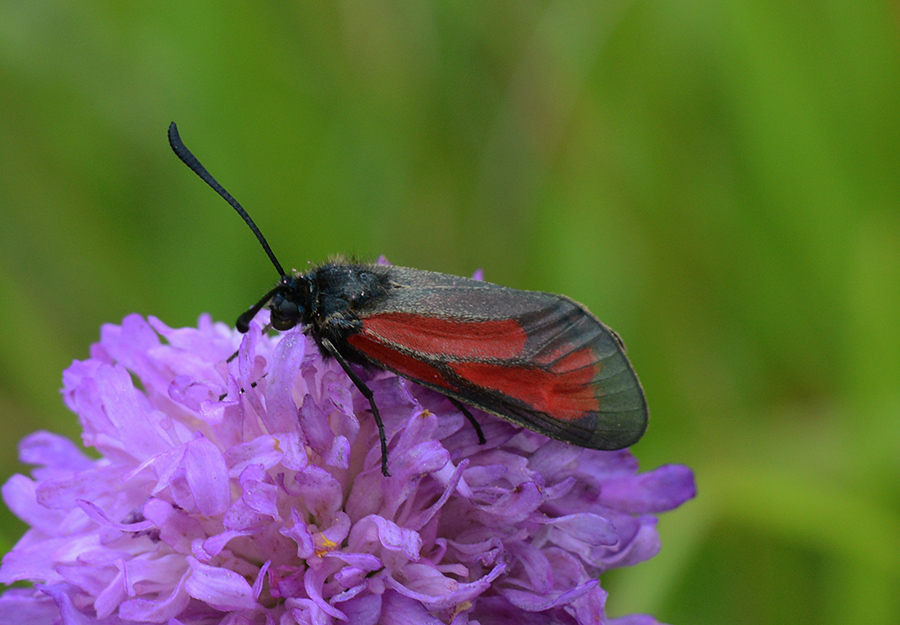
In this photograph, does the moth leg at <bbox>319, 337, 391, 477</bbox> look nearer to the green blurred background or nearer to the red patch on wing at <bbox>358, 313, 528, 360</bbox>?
the red patch on wing at <bbox>358, 313, 528, 360</bbox>

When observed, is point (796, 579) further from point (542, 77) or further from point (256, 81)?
point (256, 81)

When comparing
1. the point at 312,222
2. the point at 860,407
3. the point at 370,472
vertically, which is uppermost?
the point at 312,222

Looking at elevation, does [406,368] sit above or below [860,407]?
below

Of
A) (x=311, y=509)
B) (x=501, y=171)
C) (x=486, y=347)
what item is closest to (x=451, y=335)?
(x=486, y=347)

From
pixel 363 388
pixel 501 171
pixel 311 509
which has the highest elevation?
pixel 501 171

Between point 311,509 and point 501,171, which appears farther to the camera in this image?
point 501,171

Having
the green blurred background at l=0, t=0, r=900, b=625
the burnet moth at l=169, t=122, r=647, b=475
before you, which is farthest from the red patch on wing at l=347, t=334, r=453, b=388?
the green blurred background at l=0, t=0, r=900, b=625

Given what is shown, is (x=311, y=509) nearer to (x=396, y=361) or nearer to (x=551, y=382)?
(x=396, y=361)

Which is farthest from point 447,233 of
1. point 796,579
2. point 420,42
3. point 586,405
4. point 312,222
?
point 586,405
